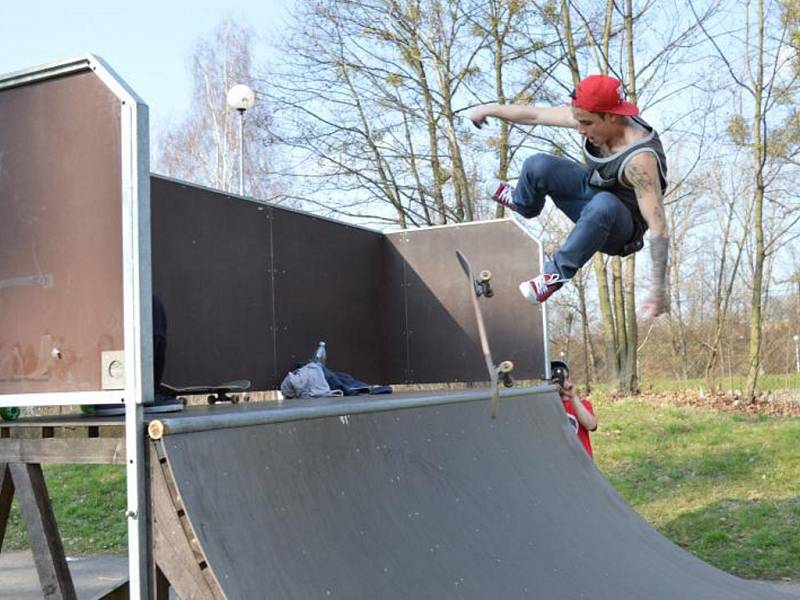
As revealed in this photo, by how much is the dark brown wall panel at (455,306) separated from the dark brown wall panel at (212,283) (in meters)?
1.80

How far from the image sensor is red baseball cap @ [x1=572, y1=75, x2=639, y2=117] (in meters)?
3.56

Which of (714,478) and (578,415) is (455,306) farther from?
(714,478)

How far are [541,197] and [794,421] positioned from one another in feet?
27.7

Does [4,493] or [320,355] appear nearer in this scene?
[4,493]

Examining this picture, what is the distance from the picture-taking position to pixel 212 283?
690cm

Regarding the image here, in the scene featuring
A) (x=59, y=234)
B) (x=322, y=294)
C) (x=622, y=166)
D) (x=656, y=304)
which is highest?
(x=622, y=166)

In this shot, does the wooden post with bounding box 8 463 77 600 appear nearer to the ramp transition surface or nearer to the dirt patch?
the ramp transition surface

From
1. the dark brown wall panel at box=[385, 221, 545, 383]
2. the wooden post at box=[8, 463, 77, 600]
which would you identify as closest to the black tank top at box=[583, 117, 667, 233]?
the wooden post at box=[8, 463, 77, 600]

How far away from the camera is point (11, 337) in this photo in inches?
121

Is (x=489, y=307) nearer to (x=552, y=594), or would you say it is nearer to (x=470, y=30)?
(x=552, y=594)

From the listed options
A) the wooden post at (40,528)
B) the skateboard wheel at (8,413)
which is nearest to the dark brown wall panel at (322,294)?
the skateboard wheel at (8,413)

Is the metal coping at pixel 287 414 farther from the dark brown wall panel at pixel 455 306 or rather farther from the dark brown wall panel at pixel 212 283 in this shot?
the dark brown wall panel at pixel 455 306

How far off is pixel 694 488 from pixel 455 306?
305 cm

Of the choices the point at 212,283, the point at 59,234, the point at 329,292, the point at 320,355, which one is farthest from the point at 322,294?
the point at 59,234
